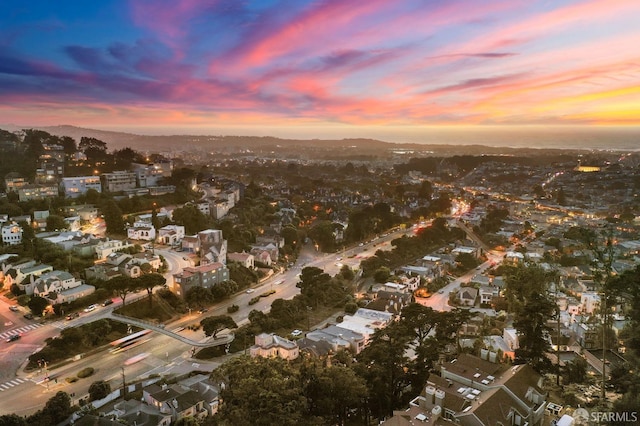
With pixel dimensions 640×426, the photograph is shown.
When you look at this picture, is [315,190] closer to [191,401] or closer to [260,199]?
[260,199]

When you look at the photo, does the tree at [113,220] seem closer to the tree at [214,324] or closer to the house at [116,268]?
the house at [116,268]

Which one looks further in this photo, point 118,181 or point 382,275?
point 118,181

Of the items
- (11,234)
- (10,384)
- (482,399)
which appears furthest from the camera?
(11,234)

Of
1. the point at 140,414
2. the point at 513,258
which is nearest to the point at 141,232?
the point at 140,414

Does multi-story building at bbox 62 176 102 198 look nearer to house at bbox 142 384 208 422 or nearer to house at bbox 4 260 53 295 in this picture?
house at bbox 4 260 53 295

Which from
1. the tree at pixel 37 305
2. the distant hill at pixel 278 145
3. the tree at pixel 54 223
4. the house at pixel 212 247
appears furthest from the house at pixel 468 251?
the distant hill at pixel 278 145

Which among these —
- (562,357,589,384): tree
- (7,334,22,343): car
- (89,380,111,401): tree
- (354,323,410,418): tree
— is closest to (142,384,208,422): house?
(89,380,111,401): tree

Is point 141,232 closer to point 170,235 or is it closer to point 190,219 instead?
point 170,235
